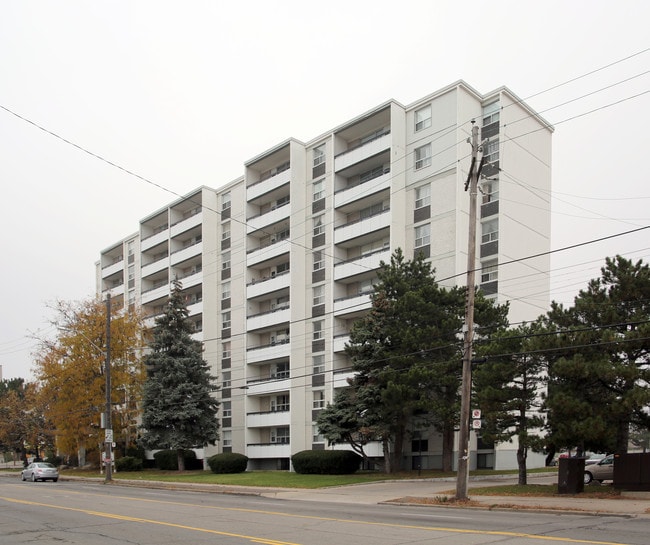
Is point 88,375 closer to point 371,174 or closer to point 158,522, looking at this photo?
point 371,174

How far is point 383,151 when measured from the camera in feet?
137

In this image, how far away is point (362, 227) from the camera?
4266 cm

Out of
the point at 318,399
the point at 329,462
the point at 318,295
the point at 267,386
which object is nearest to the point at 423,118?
the point at 318,295

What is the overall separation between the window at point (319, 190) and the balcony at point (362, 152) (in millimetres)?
2196

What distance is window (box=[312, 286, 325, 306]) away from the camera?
45.8m

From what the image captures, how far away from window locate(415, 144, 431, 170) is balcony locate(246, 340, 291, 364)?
16.0 metres

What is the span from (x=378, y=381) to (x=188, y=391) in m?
18.3

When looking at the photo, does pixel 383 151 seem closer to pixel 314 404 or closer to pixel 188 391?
pixel 314 404

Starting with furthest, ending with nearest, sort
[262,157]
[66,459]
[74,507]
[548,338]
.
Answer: [66,459] → [262,157] → [548,338] → [74,507]

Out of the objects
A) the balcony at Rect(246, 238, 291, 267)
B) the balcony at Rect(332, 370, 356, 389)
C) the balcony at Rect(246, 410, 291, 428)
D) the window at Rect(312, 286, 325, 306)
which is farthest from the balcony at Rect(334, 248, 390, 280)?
the balcony at Rect(246, 410, 291, 428)

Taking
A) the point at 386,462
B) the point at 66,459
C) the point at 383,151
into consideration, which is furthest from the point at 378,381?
the point at 66,459

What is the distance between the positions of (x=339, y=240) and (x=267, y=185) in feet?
32.6

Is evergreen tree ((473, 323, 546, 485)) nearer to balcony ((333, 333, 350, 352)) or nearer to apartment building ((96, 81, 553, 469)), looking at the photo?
apartment building ((96, 81, 553, 469))

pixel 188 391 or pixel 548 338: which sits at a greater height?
pixel 548 338
